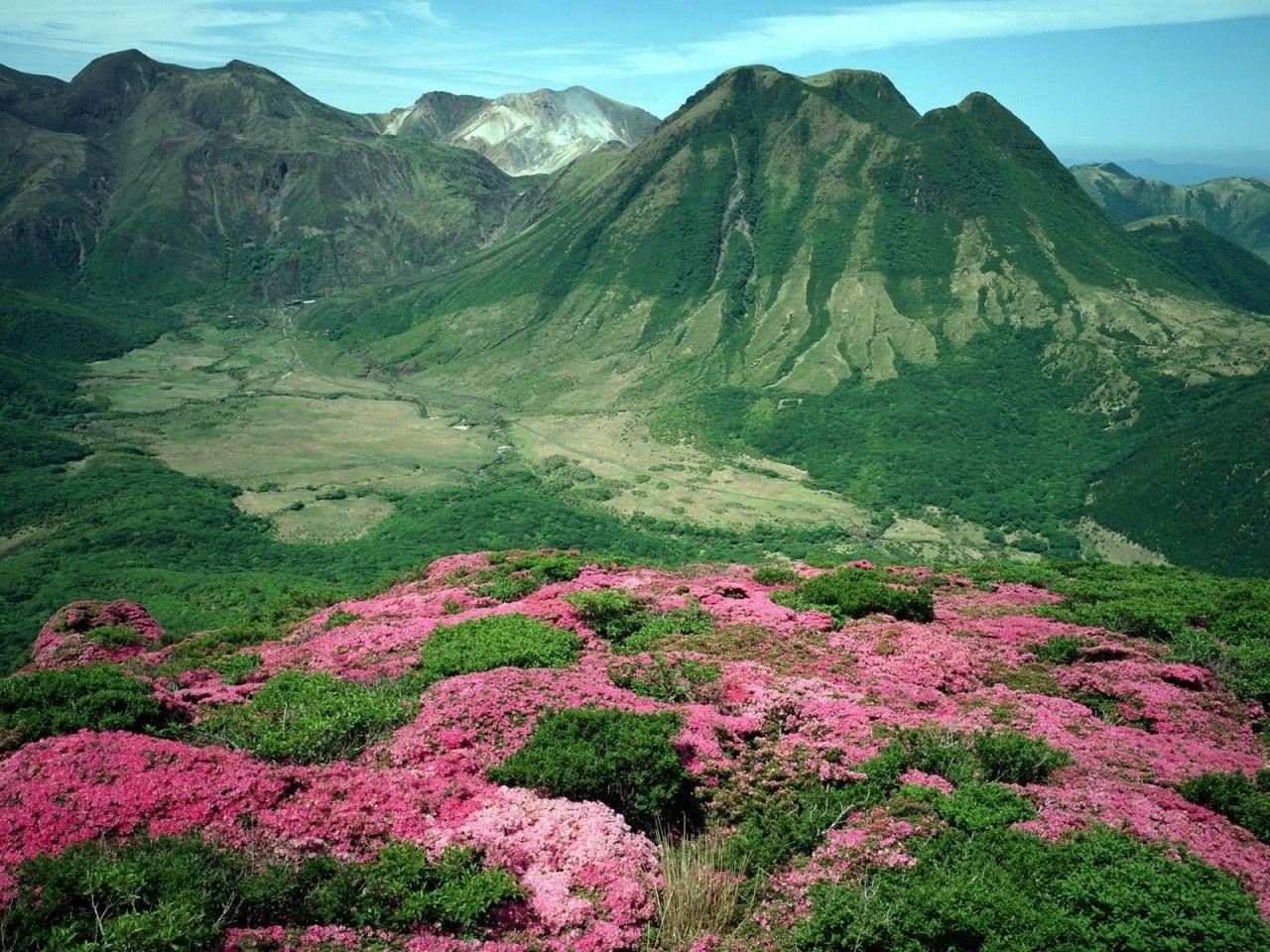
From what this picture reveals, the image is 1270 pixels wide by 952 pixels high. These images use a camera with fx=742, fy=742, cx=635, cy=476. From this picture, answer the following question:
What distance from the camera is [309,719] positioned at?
20.2m

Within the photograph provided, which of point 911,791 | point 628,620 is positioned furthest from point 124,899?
point 628,620

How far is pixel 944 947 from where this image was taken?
13.4 m

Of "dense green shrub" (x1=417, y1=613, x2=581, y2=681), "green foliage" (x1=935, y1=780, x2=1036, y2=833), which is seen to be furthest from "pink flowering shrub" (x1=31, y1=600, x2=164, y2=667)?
"green foliage" (x1=935, y1=780, x2=1036, y2=833)

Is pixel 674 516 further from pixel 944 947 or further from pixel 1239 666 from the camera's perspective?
pixel 944 947

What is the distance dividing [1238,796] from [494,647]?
2123 centimetres

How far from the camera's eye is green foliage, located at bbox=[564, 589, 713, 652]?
28.8 meters

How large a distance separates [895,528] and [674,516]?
3192 cm

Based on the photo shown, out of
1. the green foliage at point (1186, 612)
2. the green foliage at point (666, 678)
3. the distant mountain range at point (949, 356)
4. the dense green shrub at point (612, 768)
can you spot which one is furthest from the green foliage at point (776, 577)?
the distant mountain range at point (949, 356)

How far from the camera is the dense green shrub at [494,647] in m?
25.1

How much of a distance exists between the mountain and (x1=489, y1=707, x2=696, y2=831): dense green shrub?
9985 centimetres

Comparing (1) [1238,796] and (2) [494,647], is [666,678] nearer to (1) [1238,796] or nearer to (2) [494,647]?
(2) [494,647]

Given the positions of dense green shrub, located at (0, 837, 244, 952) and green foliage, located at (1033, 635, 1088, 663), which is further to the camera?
green foliage, located at (1033, 635, 1088, 663)

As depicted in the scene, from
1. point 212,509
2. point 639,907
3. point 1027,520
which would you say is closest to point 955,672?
point 639,907

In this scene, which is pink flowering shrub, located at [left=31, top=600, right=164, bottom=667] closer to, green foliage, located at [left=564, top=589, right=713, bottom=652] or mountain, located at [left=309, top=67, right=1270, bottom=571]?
Result: green foliage, located at [left=564, top=589, right=713, bottom=652]
